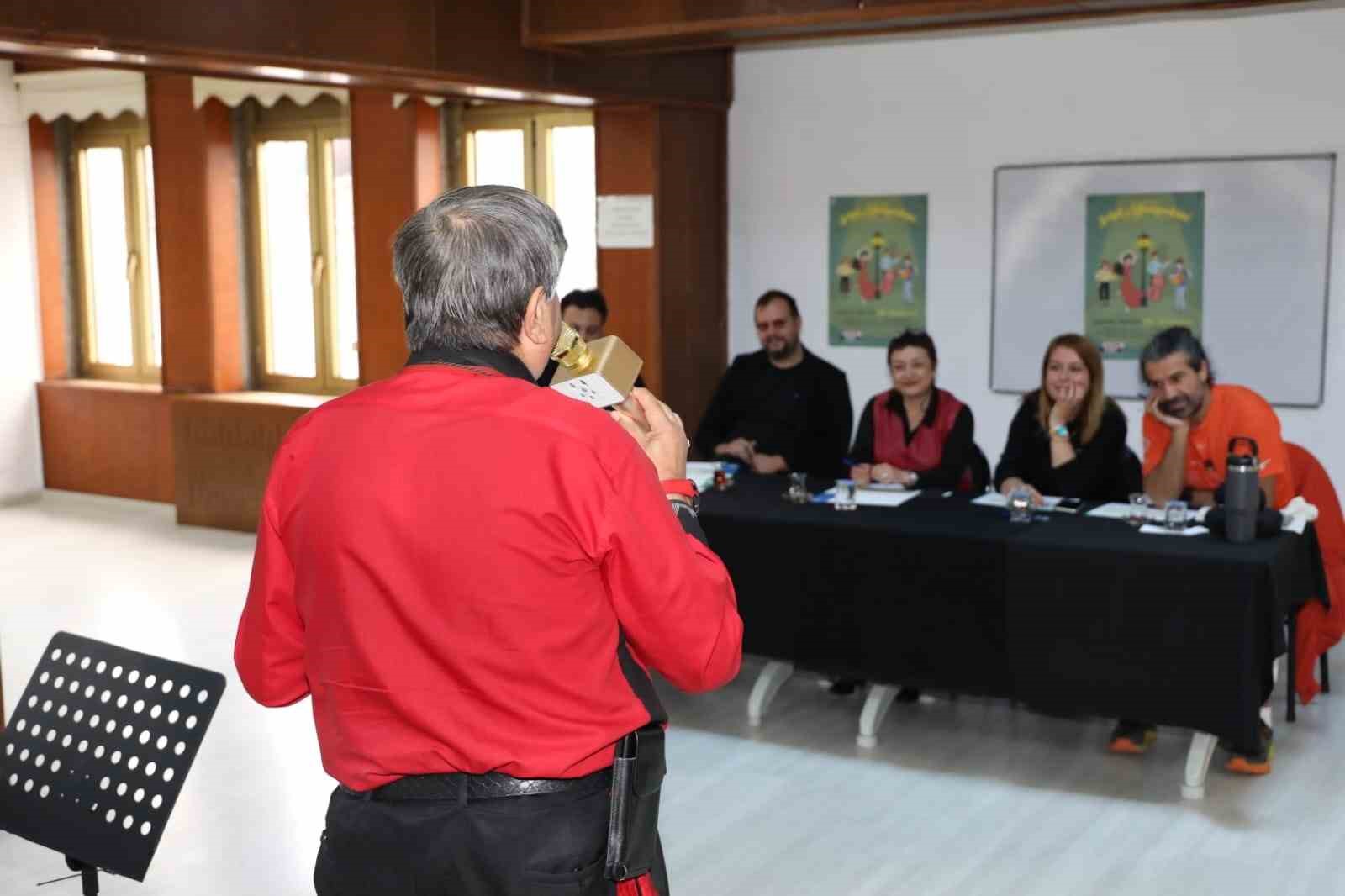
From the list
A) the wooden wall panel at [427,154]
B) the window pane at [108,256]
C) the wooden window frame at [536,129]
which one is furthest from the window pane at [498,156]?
the window pane at [108,256]

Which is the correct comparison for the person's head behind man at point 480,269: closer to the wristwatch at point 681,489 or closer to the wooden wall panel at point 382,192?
the wristwatch at point 681,489

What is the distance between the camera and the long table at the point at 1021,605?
388cm

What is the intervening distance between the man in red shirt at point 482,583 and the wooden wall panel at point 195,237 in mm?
7205

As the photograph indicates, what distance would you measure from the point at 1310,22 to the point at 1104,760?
10.2 ft

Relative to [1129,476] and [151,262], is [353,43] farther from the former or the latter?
[151,262]

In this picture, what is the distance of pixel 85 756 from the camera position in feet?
8.16

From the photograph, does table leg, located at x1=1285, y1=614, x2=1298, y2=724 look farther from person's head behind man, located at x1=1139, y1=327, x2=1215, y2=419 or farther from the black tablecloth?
person's head behind man, located at x1=1139, y1=327, x2=1215, y2=419

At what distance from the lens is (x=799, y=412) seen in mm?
5684

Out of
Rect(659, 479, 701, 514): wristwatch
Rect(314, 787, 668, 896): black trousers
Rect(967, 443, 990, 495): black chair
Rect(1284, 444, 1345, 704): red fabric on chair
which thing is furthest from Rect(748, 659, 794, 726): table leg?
Rect(314, 787, 668, 896): black trousers

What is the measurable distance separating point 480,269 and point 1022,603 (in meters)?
2.92

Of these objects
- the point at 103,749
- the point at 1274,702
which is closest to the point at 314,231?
the point at 1274,702

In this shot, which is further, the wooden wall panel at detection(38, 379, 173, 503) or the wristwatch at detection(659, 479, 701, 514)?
the wooden wall panel at detection(38, 379, 173, 503)

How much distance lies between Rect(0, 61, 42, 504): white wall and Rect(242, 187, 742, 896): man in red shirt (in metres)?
8.41

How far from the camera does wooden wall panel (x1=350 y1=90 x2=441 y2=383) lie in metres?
7.62
